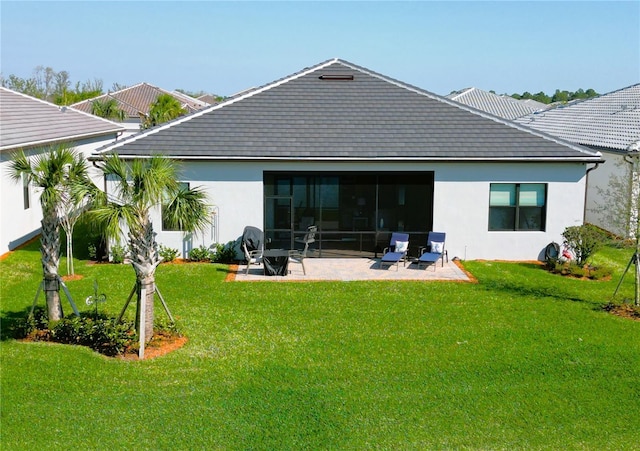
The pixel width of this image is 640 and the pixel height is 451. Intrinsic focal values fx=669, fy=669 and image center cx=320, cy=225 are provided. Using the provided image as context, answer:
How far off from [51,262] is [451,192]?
11.7 meters

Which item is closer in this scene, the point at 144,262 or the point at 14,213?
the point at 144,262

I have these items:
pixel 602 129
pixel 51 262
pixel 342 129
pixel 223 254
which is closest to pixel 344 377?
pixel 51 262

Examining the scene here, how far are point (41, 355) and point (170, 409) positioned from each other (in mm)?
3344

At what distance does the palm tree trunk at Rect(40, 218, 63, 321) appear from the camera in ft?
41.2

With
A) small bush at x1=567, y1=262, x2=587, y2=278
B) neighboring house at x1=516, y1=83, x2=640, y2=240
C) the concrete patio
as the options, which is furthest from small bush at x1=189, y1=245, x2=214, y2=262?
neighboring house at x1=516, y1=83, x2=640, y2=240

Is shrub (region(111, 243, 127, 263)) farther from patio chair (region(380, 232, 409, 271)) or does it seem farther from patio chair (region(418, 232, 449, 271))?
patio chair (region(418, 232, 449, 271))

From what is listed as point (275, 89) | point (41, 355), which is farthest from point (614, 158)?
point (41, 355)

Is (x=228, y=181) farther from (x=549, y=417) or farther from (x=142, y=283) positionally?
(x=549, y=417)

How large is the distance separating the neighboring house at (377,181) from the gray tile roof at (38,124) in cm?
395

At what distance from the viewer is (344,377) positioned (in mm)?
10906

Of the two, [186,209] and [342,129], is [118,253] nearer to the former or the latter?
[342,129]

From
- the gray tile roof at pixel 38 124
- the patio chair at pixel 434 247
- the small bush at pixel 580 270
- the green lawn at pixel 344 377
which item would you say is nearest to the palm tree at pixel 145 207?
the green lawn at pixel 344 377

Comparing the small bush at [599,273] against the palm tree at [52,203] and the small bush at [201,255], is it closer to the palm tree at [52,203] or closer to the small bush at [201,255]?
the small bush at [201,255]

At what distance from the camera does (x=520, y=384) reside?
10695 millimetres
